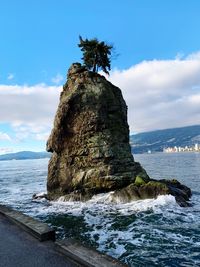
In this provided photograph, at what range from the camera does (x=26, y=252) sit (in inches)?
349

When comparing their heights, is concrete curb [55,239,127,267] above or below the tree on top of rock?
below

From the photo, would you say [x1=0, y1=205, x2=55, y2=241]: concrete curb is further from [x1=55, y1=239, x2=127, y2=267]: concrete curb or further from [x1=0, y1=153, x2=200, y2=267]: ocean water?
[x1=0, y1=153, x2=200, y2=267]: ocean water

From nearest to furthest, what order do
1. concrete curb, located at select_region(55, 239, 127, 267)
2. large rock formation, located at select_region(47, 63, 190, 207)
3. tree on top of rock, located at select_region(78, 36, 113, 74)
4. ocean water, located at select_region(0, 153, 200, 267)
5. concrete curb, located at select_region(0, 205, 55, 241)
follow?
concrete curb, located at select_region(55, 239, 127, 267), concrete curb, located at select_region(0, 205, 55, 241), ocean water, located at select_region(0, 153, 200, 267), large rock formation, located at select_region(47, 63, 190, 207), tree on top of rock, located at select_region(78, 36, 113, 74)

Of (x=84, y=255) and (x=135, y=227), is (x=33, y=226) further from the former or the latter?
(x=135, y=227)

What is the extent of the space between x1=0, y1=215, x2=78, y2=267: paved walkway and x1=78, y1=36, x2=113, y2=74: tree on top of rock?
3317cm

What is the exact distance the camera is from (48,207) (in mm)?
27844

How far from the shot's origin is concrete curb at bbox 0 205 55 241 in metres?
10.1

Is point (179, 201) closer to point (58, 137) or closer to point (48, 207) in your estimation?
point (48, 207)

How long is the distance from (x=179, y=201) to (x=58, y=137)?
680 inches

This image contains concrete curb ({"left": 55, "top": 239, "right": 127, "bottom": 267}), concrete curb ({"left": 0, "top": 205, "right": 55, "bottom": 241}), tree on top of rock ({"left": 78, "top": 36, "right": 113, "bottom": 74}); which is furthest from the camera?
tree on top of rock ({"left": 78, "top": 36, "right": 113, "bottom": 74})

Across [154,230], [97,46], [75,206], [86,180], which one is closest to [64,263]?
[154,230]

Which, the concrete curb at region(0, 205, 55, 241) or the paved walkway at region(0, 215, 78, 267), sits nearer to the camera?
the paved walkway at region(0, 215, 78, 267)

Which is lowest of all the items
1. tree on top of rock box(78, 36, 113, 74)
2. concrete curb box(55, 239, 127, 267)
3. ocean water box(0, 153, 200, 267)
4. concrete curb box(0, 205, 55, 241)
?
ocean water box(0, 153, 200, 267)

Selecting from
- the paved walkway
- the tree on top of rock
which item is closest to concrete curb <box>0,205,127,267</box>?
the paved walkway
